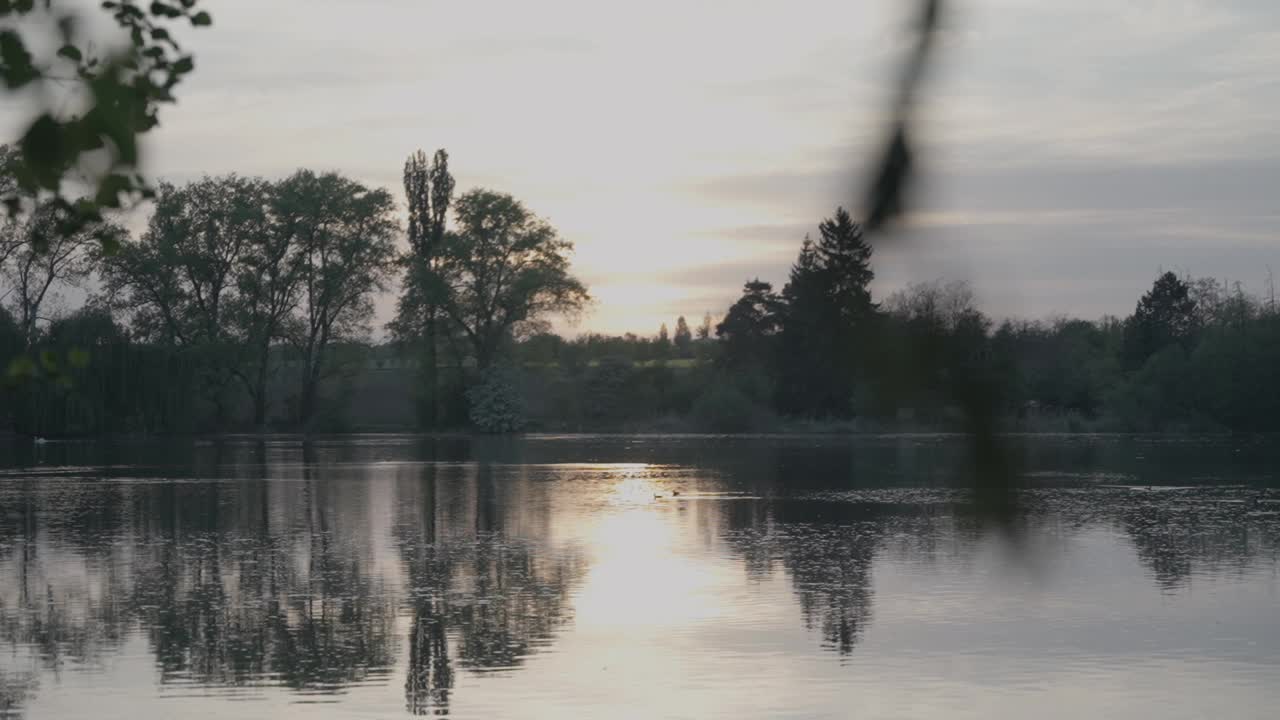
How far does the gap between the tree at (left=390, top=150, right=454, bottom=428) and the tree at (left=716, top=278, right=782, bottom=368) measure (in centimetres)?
3560

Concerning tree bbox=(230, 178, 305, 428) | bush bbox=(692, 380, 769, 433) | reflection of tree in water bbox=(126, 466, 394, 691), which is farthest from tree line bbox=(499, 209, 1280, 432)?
tree bbox=(230, 178, 305, 428)

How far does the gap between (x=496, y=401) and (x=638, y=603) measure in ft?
258

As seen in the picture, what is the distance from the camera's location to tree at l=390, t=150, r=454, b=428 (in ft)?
316

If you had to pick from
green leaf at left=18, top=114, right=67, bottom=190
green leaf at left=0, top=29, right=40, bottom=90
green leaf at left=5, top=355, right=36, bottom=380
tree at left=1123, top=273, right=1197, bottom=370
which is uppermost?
tree at left=1123, top=273, right=1197, bottom=370

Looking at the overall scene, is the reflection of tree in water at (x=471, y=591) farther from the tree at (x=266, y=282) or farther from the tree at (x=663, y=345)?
the tree at (x=663, y=345)

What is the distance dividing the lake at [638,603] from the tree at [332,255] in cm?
5180

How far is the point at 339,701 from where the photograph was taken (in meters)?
14.1

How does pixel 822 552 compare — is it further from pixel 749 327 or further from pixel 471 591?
pixel 749 327

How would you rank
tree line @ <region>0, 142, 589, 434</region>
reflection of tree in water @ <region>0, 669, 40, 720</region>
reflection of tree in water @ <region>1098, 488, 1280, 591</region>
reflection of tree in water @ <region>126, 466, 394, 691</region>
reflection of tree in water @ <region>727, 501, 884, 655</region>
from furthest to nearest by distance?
tree line @ <region>0, 142, 589, 434</region> < reflection of tree in water @ <region>1098, 488, 1280, 591</region> < reflection of tree in water @ <region>727, 501, 884, 655</region> < reflection of tree in water @ <region>126, 466, 394, 691</region> < reflection of tree in water @ <region>0, 669, 40, 720</region>

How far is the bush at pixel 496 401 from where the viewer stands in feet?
323

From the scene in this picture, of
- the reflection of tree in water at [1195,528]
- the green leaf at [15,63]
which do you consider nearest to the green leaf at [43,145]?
the green leaf at [15,63]

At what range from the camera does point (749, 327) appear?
450 feet

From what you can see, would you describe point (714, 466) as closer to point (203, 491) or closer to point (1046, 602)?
point (203, 491)

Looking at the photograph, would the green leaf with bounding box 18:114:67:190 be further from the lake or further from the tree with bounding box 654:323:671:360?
the tree with bounding box 654:323:671:360
